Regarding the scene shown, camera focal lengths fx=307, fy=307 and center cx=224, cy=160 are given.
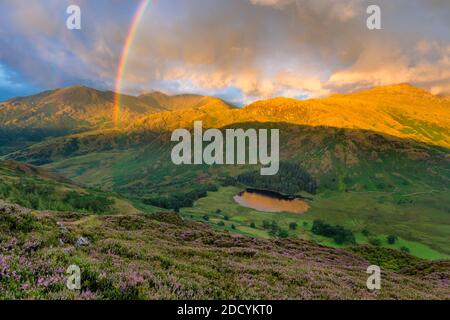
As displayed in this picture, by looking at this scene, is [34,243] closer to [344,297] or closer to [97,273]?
→ [97,273]

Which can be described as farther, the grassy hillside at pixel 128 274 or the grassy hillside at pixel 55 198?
the grassy hillside at pixel 55 198

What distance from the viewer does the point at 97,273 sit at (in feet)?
42.7

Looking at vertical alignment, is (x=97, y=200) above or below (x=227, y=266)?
below

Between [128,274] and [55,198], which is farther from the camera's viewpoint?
[55,198]

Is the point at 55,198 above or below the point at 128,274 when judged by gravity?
below

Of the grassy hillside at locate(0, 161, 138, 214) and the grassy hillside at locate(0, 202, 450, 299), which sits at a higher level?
the grassy hillside at locate(0, 202, 450, 299)

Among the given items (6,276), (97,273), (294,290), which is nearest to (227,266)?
(294,290)

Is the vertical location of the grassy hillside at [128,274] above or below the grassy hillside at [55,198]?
above

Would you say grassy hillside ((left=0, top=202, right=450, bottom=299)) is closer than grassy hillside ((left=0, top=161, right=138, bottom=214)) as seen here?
Yes
